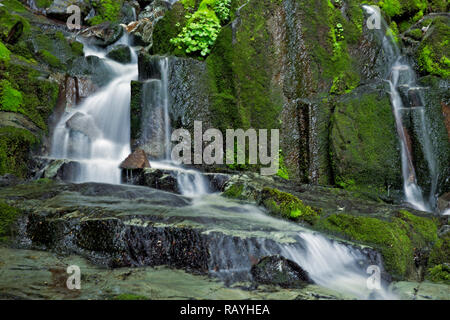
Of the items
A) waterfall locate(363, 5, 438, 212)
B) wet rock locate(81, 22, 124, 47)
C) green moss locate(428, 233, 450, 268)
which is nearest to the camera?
green moss locate(428, 233, 450, 268)

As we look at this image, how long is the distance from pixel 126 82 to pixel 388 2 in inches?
463

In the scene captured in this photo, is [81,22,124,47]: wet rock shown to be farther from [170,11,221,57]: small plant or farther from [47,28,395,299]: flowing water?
[170,11,221,57]: small plant

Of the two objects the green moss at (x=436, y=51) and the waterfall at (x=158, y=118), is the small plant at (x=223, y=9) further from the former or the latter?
the green moss at (x=436, y=51)

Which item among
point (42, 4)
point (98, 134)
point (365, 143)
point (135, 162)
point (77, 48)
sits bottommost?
point (135, 162)

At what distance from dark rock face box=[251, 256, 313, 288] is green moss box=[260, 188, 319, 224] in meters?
1.77

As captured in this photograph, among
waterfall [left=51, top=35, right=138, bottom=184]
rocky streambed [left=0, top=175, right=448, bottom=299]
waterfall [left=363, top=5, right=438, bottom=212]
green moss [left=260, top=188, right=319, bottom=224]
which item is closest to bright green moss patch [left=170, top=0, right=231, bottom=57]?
waterfall [left=51, top=35, right=138, bottom=184]

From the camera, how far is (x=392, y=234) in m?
4.91

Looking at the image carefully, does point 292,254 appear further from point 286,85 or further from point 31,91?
point 31,91

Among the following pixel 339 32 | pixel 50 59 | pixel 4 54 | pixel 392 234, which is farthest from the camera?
pixel 50 59

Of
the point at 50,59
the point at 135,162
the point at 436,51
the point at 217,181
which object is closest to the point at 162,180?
the point at 135,162

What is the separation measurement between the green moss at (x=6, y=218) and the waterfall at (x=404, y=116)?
8.59 metres

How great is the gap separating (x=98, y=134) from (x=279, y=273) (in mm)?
8255

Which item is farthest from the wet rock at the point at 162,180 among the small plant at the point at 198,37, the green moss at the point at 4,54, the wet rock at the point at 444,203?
the wet rock at the point at 444,203

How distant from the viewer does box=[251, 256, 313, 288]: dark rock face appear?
3.72m
